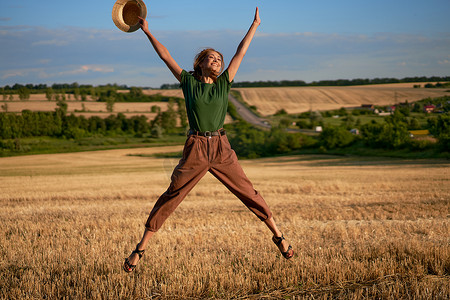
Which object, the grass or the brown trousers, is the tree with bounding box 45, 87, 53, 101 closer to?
the grass

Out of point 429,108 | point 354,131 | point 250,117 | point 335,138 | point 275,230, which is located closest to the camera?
point 275,230

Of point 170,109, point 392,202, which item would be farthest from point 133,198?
point 170,109

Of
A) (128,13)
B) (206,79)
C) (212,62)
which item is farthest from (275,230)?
(128,13)

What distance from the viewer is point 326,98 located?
3939 inches

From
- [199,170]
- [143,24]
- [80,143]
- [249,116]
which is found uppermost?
[249,116]

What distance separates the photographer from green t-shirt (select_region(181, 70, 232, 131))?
477 centimetres

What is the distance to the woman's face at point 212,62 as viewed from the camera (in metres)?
4.95

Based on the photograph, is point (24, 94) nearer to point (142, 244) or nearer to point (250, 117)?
point (250, 117)

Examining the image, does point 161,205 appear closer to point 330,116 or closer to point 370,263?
point 370,263

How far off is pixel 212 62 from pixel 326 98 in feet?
325

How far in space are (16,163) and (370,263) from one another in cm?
4492

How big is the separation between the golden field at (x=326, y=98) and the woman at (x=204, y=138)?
8063 centimetres

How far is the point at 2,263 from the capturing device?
5570 mm

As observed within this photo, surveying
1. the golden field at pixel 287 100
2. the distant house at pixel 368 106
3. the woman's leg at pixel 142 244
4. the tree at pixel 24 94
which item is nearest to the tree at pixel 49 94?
the golden field at pixel 287 100
